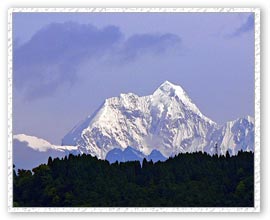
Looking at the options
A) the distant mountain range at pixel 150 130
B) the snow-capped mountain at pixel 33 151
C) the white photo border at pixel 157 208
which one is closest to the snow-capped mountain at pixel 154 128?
the distant mountain range at pixel 150 130

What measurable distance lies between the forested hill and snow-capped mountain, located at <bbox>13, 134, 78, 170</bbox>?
5cm

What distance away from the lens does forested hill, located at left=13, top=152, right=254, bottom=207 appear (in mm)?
15328

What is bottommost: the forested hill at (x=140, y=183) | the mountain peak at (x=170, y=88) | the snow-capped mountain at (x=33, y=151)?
the forested hill at (x=140, y=183)

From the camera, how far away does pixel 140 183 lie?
608 inches

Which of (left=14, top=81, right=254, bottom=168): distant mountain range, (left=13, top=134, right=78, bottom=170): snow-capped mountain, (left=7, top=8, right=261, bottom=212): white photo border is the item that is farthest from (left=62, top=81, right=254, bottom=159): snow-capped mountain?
(left=7, top=8, right=261, bottom=212): white photo border

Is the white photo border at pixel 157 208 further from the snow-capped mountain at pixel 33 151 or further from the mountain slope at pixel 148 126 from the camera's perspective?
the mountain slope at pixel 148 126

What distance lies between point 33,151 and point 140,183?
101 cm

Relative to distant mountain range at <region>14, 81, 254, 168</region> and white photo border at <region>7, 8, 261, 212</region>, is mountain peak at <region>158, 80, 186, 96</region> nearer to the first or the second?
distant mountain range at <region>14, 81, 254, 168</region>

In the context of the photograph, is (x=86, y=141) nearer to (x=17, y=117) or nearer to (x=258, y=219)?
(x=17, y=117)

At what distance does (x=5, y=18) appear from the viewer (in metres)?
15.4

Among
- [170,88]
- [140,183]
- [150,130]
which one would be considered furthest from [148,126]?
[140,183]

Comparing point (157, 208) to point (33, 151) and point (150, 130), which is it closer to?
point (150, 130)

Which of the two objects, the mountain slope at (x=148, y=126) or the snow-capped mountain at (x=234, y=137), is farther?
the mountain slope at (x=148, y=126)

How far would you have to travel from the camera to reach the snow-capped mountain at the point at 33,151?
1535cm
